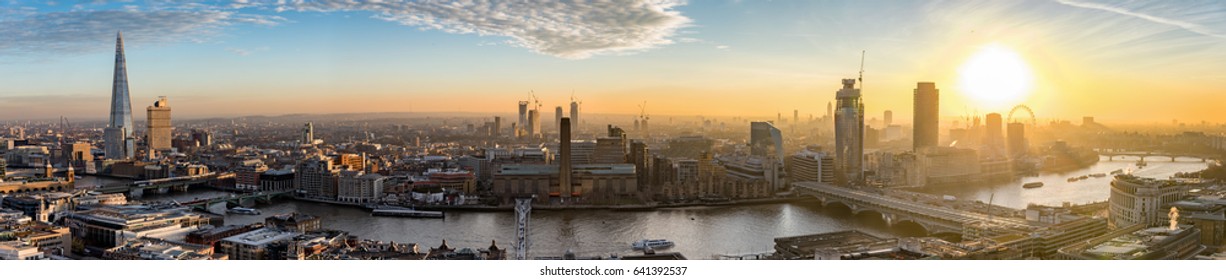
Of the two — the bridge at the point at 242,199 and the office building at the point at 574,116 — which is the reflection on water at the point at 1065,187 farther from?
the bridge at the point at 242,199

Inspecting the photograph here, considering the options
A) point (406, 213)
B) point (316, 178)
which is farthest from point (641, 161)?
point (316, 178)

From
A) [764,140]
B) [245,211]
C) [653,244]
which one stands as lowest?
[245,211]

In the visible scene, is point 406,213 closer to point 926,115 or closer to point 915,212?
point 915,212

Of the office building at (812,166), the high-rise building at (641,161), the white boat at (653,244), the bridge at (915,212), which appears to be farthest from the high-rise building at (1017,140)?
the white boat at (653,244)

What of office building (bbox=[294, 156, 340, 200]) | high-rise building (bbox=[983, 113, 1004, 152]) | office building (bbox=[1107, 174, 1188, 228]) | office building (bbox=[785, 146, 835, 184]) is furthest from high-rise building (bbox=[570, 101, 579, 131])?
high-rise building (bbox=[983, 113, 1004, 152])

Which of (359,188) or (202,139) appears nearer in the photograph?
(359,188)
